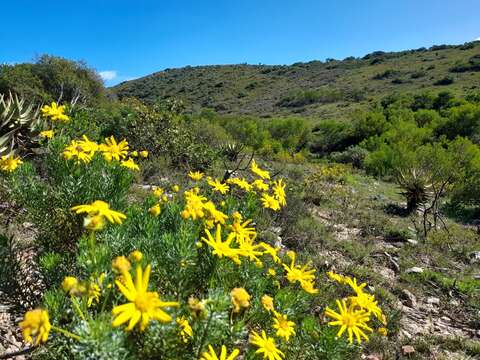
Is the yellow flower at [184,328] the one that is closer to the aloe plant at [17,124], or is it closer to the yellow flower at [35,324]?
the yellow flower at [35,324]

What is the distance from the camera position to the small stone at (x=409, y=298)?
4219 mm

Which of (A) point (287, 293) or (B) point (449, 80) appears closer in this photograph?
(A) point (287, 293)

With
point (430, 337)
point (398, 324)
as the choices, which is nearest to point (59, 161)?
point (398, 324)

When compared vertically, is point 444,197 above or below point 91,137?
below

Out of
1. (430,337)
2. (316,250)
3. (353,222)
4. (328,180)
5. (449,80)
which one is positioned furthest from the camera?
(449,80)

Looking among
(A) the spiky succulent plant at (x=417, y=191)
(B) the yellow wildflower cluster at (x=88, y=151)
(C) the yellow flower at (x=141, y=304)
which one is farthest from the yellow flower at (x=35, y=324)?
(A) the spiky succulent plant at (x=417, y=191)

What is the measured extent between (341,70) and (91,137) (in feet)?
184

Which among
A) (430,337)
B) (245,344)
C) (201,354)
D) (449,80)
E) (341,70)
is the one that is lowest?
(430,337)

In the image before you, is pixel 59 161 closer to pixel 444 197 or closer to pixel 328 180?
pixel 328 180

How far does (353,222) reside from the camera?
6699 millimetres

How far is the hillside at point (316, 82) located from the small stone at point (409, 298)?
2892cm

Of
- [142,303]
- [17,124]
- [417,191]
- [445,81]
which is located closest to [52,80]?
[17,124]

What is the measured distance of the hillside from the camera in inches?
1487

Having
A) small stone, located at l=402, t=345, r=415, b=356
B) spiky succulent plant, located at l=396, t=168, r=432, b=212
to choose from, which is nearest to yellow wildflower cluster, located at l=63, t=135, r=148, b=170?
small stone, located at l=402, t=345, r=415, b=356
